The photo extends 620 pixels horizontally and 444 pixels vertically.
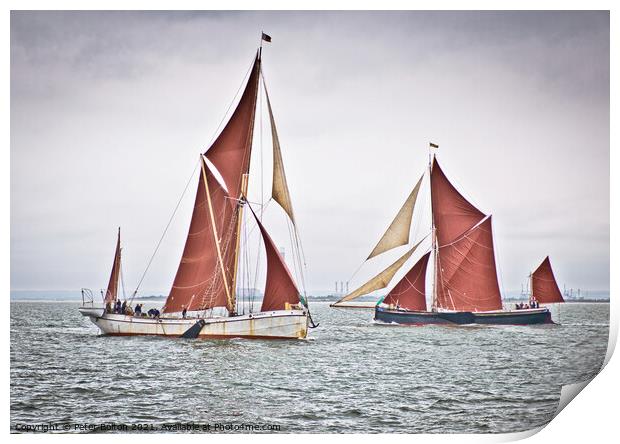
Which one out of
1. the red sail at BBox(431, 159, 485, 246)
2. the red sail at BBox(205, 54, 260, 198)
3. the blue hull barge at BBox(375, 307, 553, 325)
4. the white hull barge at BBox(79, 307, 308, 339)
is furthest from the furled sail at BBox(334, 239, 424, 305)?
the red sail at BBox(205, 54, 260, 198)

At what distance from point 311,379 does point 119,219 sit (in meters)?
3.00

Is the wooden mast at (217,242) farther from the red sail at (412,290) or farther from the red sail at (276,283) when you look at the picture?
the red sail at (412,290)

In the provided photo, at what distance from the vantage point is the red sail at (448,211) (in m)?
9.88

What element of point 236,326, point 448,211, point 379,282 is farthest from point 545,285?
point 236,326

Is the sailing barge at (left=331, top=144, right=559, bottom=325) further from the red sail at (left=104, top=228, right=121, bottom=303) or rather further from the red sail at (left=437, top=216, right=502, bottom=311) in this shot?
the red sail at (left=104, top=228, right=121, bottom=303)

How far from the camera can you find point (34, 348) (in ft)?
32.4

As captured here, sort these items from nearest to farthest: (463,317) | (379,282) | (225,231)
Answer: (379,282)
(225,231)
(463,317)

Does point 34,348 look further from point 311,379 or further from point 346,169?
point 346,169

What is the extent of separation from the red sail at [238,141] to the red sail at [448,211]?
2.31 m

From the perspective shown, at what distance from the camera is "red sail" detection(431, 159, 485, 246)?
9883mm

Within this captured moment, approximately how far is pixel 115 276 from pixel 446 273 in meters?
5.14

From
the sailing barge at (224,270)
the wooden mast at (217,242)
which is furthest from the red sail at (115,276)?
the wooden mast at (217,242)

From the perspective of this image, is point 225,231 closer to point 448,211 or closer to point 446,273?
point 448,211

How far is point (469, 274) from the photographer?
12086mm
